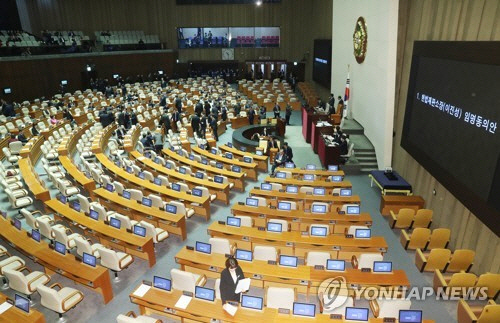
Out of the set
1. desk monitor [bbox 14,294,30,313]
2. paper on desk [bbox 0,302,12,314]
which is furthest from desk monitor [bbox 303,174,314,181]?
paper on desk [bbox 0,302,12,314]

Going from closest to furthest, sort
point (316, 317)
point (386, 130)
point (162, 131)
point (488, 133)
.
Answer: point (316, 317)
point (488, 133)
point (386, 130)
point (162, 131)

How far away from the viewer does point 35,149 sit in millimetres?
15500

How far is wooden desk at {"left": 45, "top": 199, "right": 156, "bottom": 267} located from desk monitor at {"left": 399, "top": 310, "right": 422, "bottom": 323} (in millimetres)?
5468

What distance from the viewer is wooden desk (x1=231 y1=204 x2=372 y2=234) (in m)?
9.30

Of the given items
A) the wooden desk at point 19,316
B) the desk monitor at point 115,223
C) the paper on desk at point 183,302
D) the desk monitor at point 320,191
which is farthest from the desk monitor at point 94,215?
the desk monitor at point 320,191

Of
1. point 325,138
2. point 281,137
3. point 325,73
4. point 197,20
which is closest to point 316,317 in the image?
point 325,138

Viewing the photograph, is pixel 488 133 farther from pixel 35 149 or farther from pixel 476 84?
pixel 35 149

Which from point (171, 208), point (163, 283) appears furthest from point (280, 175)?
point (163, 283)

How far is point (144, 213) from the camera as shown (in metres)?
9.62

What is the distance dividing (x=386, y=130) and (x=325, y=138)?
2.72 metres

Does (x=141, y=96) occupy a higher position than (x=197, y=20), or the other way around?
(x=197, y=20)

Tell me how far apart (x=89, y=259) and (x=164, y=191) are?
3962 millimetres

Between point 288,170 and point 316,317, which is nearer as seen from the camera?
point 316,317

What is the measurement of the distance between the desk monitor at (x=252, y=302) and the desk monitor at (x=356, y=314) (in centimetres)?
137
